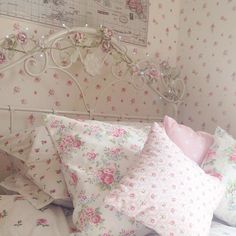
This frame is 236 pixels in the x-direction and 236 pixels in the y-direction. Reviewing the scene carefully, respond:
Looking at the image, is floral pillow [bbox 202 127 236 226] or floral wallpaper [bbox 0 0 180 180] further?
floral wallpaper [bbox 0 0 180 180]

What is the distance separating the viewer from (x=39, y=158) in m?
1.24

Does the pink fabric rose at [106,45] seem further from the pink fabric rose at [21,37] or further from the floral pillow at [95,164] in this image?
the floral pillow at [95,164]

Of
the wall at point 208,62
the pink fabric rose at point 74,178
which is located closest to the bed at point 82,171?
the pink fabric rose at point 74,178

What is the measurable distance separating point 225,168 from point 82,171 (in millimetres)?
579

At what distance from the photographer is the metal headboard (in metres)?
1.47

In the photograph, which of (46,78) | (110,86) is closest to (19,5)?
(46,78)

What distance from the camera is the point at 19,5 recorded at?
151 centimetres

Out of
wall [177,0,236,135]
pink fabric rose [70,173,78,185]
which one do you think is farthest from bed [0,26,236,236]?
wall [177,0,236,135]

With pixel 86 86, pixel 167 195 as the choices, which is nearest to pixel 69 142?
pixel 167 195

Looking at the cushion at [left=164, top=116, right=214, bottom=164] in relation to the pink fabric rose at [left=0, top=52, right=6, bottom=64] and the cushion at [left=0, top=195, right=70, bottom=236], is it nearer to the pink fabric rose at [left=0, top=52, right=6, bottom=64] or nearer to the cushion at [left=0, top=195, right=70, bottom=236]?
the cushion at [left=0, top=195, right=70, bottom=236]

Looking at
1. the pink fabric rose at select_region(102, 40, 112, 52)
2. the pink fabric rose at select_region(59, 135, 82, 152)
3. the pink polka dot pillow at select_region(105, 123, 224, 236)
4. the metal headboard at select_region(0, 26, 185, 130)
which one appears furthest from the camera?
the pink fabric rose at select_region(102, 40, 112, 52)

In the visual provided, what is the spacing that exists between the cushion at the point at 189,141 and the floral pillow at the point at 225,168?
3cm

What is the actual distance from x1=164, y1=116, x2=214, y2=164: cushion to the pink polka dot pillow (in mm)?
259

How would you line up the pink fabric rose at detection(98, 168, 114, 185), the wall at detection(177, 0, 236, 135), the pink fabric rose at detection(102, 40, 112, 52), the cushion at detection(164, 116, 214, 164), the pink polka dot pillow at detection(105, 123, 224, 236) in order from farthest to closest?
1. the wall at detection(177, 0, 236, 135)
2. the pink fabric rose at detection(102, 40, 112, 52)
3. the cushion at detection(164, 116, 214, 164)
4. the pink fabric rose at detection(98, 168, 114, 185)
5. the pink polka dot pillow at detection(105, 123, 224, 236)
